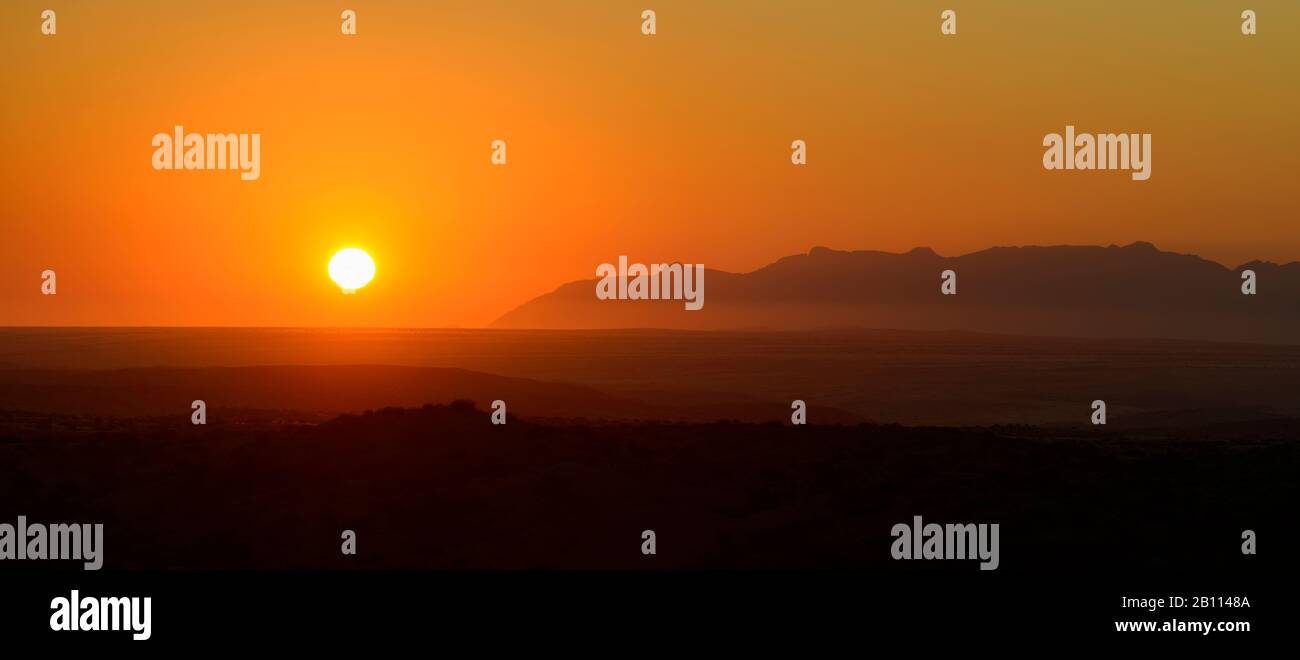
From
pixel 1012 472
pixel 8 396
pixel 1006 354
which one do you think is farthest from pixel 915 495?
pixel 1006 354

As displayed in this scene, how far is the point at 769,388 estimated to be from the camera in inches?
2406

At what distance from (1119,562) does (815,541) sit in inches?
149

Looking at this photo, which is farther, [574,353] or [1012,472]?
[574,353]

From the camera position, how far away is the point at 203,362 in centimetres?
8219

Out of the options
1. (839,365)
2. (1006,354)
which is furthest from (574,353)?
(1006,354)

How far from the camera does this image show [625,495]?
1712cm

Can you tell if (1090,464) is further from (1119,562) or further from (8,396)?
(8,396)

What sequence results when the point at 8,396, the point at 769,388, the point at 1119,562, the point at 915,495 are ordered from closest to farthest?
the point at 1119,562, the point at 915,495, the point at 8,396, the point at 769,388

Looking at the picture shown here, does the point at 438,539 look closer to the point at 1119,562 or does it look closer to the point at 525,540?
the point at 525,540

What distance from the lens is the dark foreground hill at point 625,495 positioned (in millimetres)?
15258

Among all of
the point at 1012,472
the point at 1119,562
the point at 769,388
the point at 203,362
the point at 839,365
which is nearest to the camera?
the point at 1119,562

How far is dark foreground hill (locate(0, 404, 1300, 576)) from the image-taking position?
15258mm
